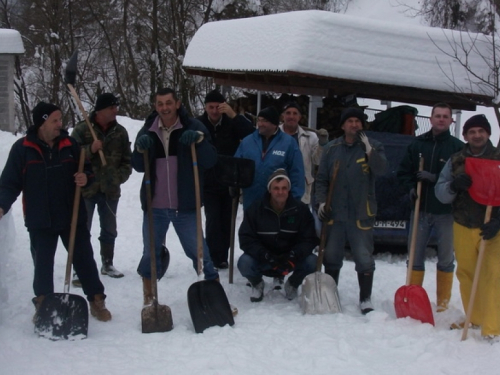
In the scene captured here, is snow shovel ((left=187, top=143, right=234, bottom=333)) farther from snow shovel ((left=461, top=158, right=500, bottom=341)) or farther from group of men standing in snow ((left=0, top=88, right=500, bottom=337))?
snow shovel ((left=461, top=158, right=500, bottom=341))

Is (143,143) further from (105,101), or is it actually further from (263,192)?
(263,192)

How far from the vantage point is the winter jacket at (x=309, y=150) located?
6.27 m

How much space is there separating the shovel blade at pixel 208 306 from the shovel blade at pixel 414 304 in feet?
4.29

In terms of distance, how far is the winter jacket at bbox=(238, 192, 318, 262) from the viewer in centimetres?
524

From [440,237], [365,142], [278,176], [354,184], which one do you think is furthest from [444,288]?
[278,176]

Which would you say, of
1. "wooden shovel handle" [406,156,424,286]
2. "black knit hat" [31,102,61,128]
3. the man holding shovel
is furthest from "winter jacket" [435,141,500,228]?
"black knit hat" [31,102,61,128]

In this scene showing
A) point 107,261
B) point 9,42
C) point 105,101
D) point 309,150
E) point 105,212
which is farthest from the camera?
point 9,42

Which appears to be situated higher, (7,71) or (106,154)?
(106,154)

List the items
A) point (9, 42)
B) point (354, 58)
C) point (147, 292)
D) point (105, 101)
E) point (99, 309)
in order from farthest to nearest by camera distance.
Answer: point (9, 42) < point (354, 58) < point (105, 101) < point (147, 292) < point (99, 309)

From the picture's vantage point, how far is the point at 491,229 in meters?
4.21

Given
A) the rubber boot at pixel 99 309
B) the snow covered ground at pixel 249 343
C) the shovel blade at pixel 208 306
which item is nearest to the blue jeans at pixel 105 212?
the snow covered ground at pixel 249 343

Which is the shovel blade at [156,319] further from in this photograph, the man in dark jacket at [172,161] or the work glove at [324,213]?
the work glove at [324,213]

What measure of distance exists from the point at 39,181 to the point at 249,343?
75.6 inches

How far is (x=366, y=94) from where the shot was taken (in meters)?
9.45
